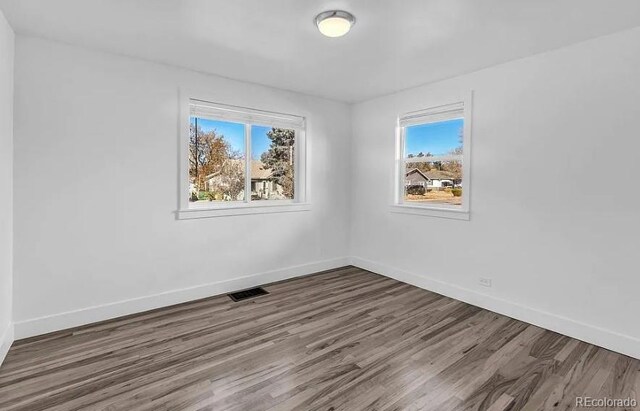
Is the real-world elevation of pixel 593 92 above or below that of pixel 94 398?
above

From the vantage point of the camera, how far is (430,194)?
163 inches

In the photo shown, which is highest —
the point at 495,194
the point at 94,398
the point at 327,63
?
the point at 327,63

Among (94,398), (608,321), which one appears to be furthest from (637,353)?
(94,398)

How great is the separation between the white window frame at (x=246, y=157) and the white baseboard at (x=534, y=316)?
1680 mm

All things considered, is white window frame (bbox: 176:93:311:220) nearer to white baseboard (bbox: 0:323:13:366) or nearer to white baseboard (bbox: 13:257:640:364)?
white baseboard (bbox: 13:257:640:364)

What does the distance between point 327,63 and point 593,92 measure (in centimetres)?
226

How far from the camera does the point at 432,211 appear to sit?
3928 mm

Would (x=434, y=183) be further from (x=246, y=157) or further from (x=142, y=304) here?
(x=142, y=304)

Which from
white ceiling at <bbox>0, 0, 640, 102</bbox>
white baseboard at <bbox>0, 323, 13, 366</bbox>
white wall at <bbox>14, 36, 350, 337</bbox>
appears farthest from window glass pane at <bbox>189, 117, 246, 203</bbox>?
white baseboard at <bbox>0, 323, 13, 366</bbox>

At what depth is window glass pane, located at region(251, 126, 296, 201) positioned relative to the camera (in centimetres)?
421

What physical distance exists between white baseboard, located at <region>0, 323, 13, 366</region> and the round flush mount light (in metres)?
3.22

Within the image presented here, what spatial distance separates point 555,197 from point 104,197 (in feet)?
13.2

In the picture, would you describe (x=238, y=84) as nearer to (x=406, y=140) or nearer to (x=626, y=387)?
(x=406, y=140)

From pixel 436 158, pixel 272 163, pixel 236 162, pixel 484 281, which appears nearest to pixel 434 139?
pixel 436 158
